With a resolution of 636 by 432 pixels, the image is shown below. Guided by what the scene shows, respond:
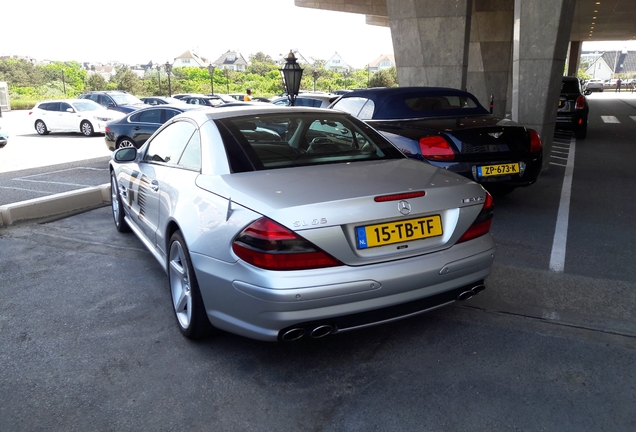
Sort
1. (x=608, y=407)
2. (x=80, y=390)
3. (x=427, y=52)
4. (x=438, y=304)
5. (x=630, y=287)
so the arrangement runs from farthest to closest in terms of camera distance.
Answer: (x=427, y=52) < (x=630, y=287) < (x=438, y=304) < (x=80, y=390) < (x=608, y=407)

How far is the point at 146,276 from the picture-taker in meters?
4.59

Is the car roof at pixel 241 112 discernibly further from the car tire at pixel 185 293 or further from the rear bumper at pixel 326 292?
the rear bumper at pixel 326 292

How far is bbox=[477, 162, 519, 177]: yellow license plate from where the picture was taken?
6004 mm

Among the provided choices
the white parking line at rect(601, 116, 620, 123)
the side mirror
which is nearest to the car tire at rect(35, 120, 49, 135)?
the side mirror

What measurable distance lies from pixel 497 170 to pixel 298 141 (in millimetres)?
3161

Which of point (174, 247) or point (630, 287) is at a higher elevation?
point (174, 247)

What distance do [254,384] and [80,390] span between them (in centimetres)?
90

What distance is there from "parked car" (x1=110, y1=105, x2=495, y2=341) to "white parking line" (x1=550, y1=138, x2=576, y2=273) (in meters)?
1.84

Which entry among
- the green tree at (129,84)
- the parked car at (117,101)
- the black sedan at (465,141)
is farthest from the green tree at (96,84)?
the black sedan at (465,141)

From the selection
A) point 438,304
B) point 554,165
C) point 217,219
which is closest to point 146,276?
point 217,219

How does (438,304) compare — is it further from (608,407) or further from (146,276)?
(146,276)

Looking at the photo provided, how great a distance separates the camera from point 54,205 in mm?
6801

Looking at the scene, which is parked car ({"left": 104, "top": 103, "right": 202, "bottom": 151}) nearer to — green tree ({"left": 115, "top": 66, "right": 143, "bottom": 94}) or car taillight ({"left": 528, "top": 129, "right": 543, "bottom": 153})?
car taillight ({"left": 528, "top": 129, "right": 543, "bottom": 153})

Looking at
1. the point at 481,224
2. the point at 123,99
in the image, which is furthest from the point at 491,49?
the point at 481,224
